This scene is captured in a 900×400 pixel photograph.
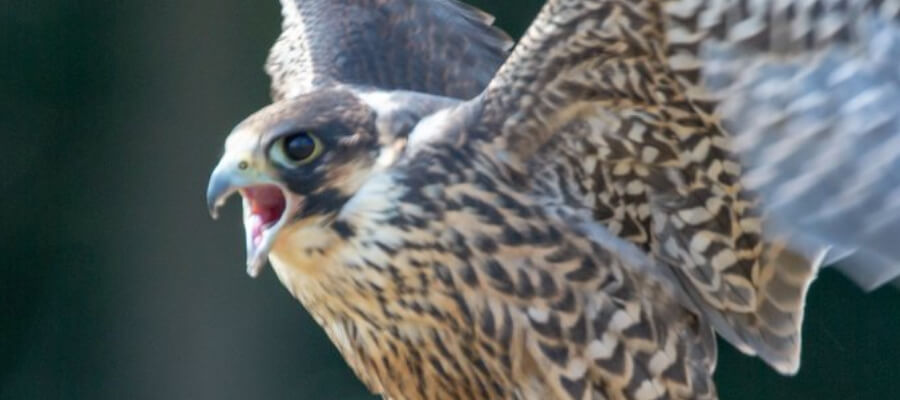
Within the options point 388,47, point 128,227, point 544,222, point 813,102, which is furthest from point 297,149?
point 128,227

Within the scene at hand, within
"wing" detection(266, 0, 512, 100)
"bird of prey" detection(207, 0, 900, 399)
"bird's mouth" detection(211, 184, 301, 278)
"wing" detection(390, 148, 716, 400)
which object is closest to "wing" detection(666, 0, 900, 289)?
"bird of prey" detection(207, 0, 900, 399)

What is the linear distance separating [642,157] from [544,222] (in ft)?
0.71

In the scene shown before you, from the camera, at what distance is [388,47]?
14.6 feet

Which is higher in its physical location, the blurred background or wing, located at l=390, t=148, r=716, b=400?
wing, located at l=390, t=148, r=716, b=400

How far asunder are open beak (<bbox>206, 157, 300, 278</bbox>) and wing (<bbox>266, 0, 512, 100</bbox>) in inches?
34.9

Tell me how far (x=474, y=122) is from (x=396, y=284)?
32cm

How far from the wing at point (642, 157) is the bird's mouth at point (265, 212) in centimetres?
36

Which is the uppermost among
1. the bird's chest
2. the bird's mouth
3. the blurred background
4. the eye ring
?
the eye ring

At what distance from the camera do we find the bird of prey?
3207 mm

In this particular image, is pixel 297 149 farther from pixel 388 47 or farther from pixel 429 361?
pixel 388 47

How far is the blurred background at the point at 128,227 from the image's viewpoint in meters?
5.71

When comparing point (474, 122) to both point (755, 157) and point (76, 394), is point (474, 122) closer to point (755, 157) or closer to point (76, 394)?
point (755, 157)

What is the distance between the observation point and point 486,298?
338cm

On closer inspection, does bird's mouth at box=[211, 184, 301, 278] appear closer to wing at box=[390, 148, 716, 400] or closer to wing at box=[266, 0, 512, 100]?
wing at box=[390, 148, 716, 400]
